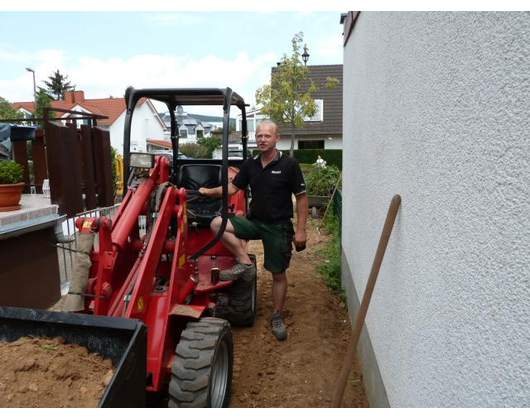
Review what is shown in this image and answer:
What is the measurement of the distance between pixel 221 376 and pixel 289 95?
Result: 58.9 feet

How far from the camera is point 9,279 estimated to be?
4.10m

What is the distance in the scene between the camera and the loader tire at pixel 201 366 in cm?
259

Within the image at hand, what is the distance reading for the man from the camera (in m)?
4.20

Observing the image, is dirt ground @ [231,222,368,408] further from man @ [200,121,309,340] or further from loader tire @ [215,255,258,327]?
man @ [200,121,309,340]

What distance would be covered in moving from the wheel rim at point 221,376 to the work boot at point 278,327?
4.05 ft

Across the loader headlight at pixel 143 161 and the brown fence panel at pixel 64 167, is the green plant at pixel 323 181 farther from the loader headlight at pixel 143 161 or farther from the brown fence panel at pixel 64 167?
the loader headlight at pixel 143 161

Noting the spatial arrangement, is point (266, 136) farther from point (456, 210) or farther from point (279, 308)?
point (456, 210)

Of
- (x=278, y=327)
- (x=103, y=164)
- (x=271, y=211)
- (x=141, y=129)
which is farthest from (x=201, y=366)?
(x=141, y=129)

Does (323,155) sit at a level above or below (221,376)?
above

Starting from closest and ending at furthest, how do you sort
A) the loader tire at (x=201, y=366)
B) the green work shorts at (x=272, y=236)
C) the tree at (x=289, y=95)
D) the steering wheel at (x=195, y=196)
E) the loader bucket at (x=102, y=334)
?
the loader bucket at (x=102, y=334), the loader tire at (x=201, y=366), the green work shorts at (x=272, y=236), the steering wheel at (x=195, y=196), the tree at (x=289, y=95)

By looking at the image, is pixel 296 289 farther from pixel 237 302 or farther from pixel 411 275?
pixel 411 275

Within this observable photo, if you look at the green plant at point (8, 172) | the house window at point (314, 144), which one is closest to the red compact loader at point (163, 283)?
the green plant at point (8, 172)

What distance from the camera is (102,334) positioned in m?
2.07

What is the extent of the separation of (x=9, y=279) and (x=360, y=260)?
11.4 ft
